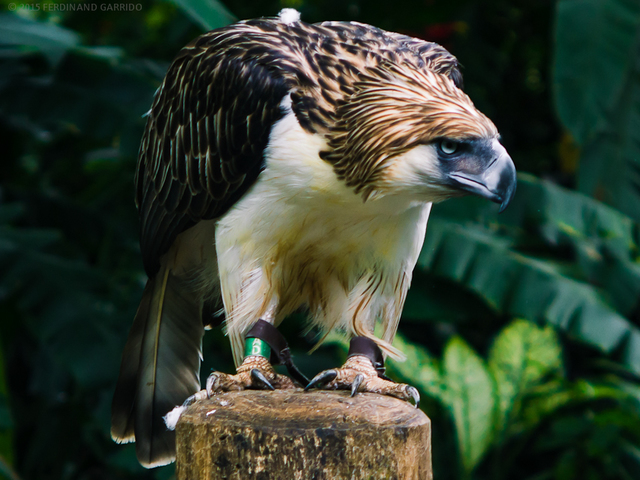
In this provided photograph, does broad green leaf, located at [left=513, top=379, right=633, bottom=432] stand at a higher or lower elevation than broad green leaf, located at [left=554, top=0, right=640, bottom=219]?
lower

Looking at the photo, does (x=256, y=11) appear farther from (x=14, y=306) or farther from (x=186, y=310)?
(x=186, y=310)

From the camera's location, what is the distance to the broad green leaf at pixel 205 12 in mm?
3822

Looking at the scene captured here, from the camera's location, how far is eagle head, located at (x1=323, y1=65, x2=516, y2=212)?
2141 millimetres

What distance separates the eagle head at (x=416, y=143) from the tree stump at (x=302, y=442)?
689 millimetres

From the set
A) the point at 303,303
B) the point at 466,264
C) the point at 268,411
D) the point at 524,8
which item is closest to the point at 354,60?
the point at 303,303

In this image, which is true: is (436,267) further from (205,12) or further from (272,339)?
(272,339)

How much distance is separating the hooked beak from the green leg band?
3.12 feet

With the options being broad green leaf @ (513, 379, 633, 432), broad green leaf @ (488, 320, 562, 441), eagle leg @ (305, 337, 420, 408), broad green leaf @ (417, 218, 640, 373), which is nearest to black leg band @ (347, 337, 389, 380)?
eagle leg @ (305, 337, 420, 408)

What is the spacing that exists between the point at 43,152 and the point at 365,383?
4.49 metres

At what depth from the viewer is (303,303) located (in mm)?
2996

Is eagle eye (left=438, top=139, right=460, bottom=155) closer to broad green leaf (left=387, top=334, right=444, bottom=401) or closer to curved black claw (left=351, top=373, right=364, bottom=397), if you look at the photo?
curved black claw (left=351, top=373, right=364, bottom=397)

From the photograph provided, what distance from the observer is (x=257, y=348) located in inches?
104

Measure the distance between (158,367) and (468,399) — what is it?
9.03ft

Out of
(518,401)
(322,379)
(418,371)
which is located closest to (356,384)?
(322,379)
